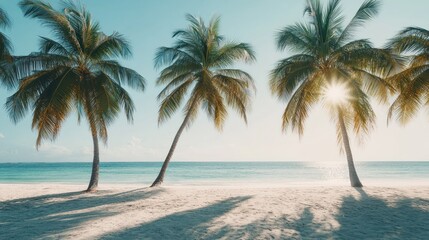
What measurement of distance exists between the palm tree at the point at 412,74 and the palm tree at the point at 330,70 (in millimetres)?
824

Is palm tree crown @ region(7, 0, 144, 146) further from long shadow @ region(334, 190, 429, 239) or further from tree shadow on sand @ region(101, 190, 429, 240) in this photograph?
long shadow @ region(334, 190, 429, 239)

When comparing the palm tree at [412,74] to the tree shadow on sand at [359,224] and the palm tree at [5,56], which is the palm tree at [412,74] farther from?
the palm tree at [5,56]

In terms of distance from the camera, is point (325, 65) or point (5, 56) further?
point (325, 65)

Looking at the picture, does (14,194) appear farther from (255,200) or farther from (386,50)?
(386,50)

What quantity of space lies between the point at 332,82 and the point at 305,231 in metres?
7.88

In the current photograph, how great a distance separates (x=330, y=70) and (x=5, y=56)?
12908 millimetres

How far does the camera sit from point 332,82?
13148 mm

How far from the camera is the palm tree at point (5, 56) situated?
36.4ft

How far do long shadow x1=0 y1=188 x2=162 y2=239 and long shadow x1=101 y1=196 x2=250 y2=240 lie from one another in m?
1.66

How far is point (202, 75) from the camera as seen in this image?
49.0ft

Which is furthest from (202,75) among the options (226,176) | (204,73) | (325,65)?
(226,176)

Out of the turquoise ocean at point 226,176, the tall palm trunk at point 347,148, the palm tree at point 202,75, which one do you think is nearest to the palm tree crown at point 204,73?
the palm tree at point 202,75

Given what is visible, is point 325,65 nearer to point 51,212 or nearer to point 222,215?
point 222,215

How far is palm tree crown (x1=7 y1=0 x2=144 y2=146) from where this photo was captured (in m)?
12.2
